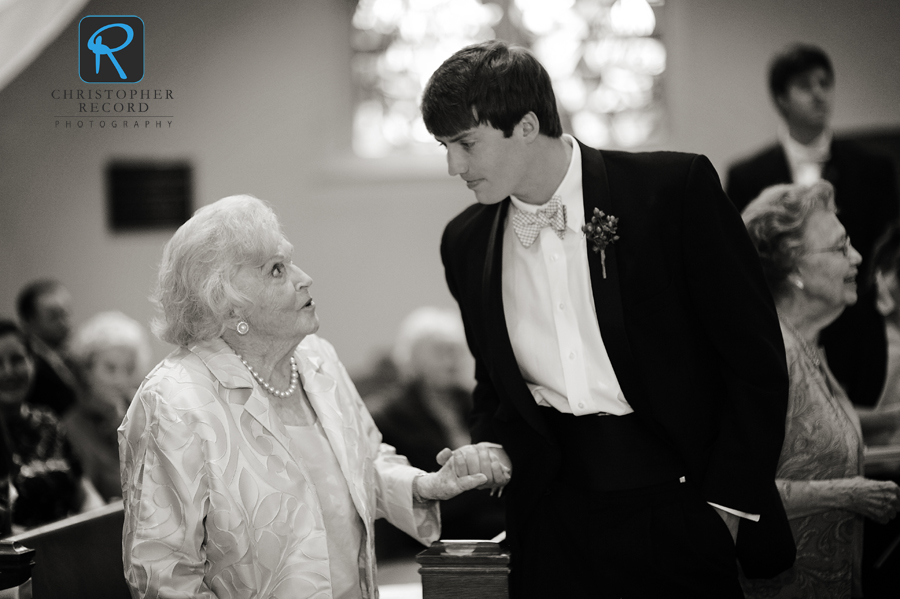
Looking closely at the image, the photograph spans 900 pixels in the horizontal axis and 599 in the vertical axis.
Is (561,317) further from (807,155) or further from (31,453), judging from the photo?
(807,155)

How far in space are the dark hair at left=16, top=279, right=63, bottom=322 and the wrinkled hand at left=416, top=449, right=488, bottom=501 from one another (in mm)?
4564

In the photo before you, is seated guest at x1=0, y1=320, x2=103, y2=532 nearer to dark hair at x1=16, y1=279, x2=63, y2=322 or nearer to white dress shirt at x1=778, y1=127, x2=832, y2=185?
dark hair at x1=16, y1=279, x2=63, y2=322

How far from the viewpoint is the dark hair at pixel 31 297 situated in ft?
20.0

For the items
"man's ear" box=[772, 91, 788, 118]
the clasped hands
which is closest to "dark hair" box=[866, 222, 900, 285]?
"man's ear" box=[772, 91, 788, 118]

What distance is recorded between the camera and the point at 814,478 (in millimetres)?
2773

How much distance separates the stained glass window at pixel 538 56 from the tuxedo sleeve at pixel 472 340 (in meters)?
5.47

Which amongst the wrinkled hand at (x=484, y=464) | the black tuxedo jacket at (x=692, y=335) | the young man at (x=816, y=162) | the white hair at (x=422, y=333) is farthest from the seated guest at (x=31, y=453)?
the young man at (x=816, y=162)

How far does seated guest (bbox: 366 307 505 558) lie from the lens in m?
4.65

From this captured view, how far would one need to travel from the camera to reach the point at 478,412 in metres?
2.73

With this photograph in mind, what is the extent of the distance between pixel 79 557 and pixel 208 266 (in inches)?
40.0

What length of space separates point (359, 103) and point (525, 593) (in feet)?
20.6

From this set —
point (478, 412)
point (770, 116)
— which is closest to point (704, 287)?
point (478, 412)

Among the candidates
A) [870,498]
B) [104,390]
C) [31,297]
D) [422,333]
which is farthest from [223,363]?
[31,297]

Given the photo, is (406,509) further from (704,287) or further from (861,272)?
(861,272)
